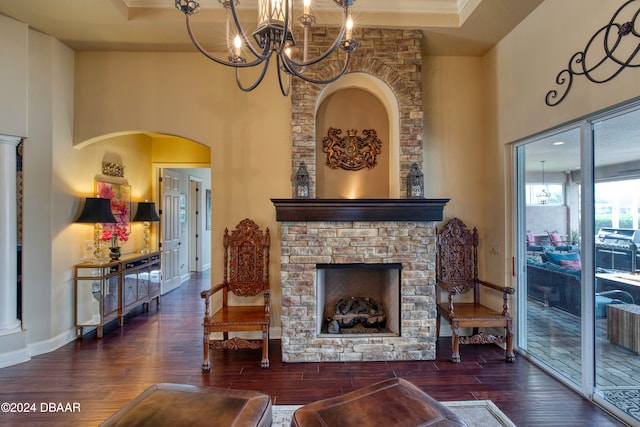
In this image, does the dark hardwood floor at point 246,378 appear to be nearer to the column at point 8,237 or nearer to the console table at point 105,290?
the console table at point 105,290

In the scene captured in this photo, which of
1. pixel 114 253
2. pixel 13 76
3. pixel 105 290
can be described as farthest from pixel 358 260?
pixel 13 76

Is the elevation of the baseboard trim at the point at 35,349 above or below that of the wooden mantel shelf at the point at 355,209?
below

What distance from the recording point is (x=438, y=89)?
146 inches

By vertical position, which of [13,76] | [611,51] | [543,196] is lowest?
[543,196]

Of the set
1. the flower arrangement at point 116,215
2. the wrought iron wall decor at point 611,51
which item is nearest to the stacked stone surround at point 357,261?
the wrought iron wall decor at point 611,51

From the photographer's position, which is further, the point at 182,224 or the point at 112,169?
the point at 182,224

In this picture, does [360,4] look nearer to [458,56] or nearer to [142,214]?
[458,56]

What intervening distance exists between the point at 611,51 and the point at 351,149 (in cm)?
227

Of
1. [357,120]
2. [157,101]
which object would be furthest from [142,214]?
[357,120]

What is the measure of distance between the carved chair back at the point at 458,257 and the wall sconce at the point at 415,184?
2.23ft

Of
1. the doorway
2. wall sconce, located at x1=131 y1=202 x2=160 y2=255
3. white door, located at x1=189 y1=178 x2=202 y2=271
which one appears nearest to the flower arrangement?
wall sconce, located at x1=131 y1=202 x2=160 y2=255

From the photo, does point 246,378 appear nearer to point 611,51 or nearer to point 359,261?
point 359,261

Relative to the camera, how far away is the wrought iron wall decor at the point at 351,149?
11.7 feet

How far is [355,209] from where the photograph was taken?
3096 mm
